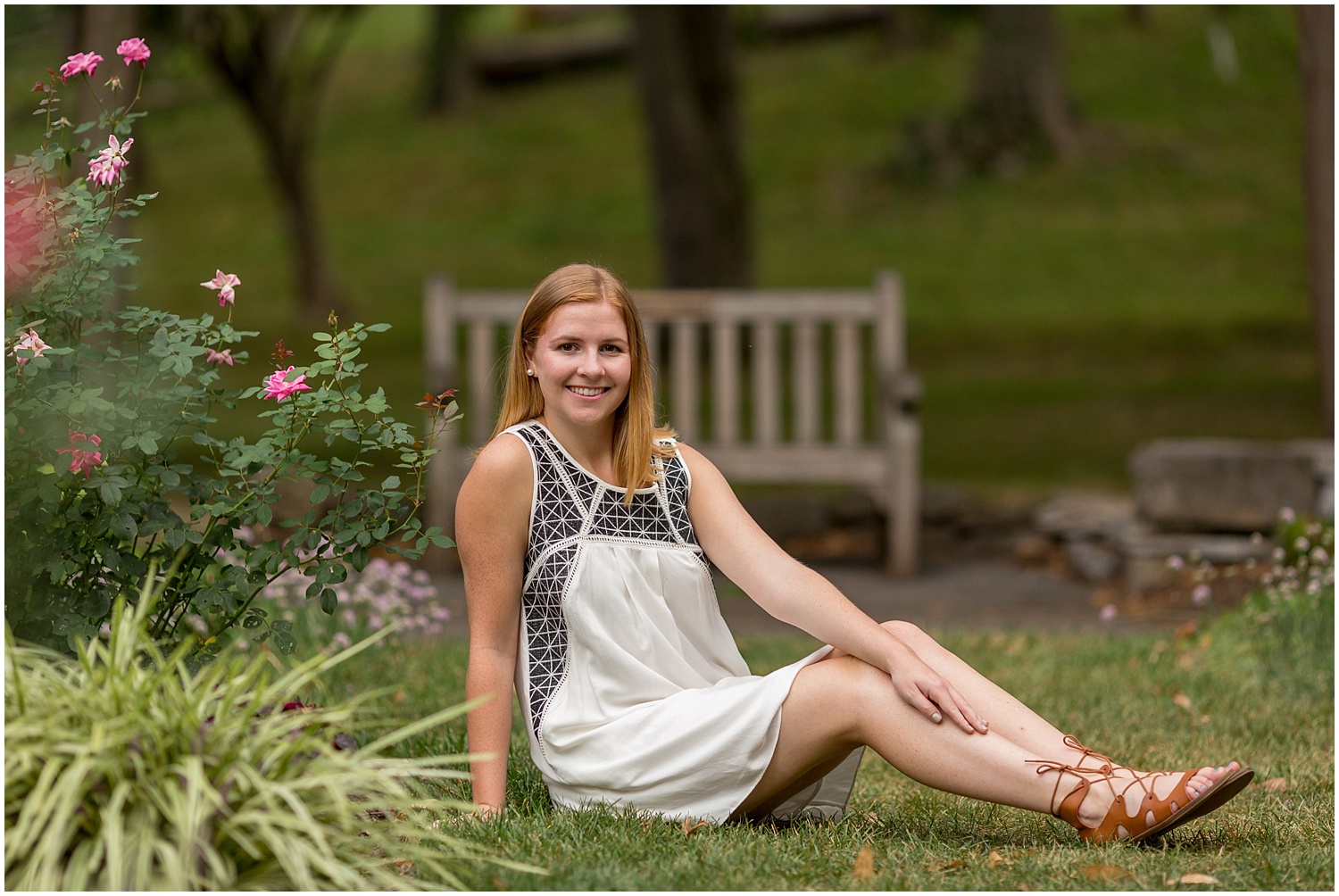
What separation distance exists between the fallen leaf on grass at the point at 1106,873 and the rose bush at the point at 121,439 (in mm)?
1371

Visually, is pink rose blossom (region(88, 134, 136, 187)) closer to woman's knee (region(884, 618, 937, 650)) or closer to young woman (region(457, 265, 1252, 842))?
young woman (region(457, 265, 1252, 842))

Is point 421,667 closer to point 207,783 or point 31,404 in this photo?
point 31,404

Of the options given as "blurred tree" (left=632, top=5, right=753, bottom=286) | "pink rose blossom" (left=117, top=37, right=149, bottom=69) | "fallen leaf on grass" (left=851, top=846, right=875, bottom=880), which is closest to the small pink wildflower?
"pink rose blossom" (left=117, top=37, right=149, bottom=69)

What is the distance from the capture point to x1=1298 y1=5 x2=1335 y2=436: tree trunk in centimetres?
585

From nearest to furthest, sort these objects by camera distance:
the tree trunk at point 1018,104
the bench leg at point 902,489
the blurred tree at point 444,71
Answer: the bench leg at point 902,489 → the tree trunk at point 1018,104 → the blurred tree at point 444,71

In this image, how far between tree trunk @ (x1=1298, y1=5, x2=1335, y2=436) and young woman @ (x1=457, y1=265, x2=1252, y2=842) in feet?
12.0

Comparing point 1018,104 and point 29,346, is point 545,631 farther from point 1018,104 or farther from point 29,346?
point 1018,104

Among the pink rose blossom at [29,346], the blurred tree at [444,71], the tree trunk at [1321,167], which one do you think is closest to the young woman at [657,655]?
the pink rose blossom at [29,346]

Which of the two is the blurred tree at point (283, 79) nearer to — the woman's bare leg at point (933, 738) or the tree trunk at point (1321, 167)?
the tree trunk at point (1321, 167)

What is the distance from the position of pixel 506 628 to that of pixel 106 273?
1078 millimetres

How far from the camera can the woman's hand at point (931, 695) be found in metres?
2.66

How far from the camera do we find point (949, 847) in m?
2.82

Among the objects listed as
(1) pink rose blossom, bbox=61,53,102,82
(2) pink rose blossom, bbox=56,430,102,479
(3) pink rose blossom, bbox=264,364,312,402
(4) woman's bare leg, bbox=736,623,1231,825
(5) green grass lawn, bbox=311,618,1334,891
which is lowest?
(5) green grass lawn, bbox=311,618,1334,891

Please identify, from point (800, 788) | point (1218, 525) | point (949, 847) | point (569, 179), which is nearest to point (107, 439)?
point (800, 788)
